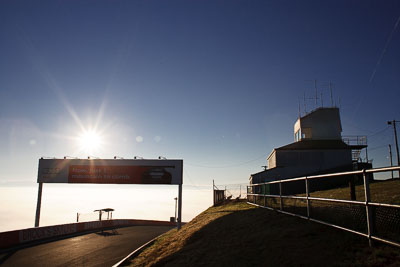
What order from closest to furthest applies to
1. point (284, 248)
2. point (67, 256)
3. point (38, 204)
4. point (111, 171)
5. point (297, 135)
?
1. point (284, 248)
2. point (67, 256)
3. point (111, 171)
4. point (38, 204)
5. point (297, 135)

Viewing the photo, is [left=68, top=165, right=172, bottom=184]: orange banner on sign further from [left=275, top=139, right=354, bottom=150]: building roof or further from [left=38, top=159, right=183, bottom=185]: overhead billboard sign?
[left=275, top=139, right=354, bottom=150]: building roof

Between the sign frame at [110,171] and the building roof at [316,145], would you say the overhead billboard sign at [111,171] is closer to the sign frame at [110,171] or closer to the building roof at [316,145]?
the sign frame at [110,171]

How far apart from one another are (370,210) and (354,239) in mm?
833

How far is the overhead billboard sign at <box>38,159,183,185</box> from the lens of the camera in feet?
105

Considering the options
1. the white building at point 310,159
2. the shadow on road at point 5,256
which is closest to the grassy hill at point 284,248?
the shadow on road at point 5,256

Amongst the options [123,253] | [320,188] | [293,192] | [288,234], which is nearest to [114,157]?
[123,253]

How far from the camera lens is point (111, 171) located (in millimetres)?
32469

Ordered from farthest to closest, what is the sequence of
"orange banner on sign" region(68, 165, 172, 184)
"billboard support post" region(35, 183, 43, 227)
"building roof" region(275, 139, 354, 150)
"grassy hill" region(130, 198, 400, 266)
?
1. "building roof" region(275, 139, 354, 150)
2. "billboard support post" region(35, 183, 43, 227)
3. "orange banner on sign" region(68, 165, 172, 184)
4. "grassy hill" region(130, 198, 400, 266)

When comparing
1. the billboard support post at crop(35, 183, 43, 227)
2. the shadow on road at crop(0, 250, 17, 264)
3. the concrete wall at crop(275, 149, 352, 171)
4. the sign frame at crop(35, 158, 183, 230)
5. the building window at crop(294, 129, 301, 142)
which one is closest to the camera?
the shadow on road at crop(0, 250, 17, 264)

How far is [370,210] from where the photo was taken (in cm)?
560

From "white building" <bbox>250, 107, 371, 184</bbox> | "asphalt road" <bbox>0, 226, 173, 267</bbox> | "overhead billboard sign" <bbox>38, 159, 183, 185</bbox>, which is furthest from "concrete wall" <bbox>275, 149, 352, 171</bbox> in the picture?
"asphalt road" <bbox>0, 226, 173, 267</bbox>

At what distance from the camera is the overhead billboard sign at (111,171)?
32.0 meters

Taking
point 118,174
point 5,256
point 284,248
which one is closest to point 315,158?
point 118,174

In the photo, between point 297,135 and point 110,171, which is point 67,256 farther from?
point 297,135
